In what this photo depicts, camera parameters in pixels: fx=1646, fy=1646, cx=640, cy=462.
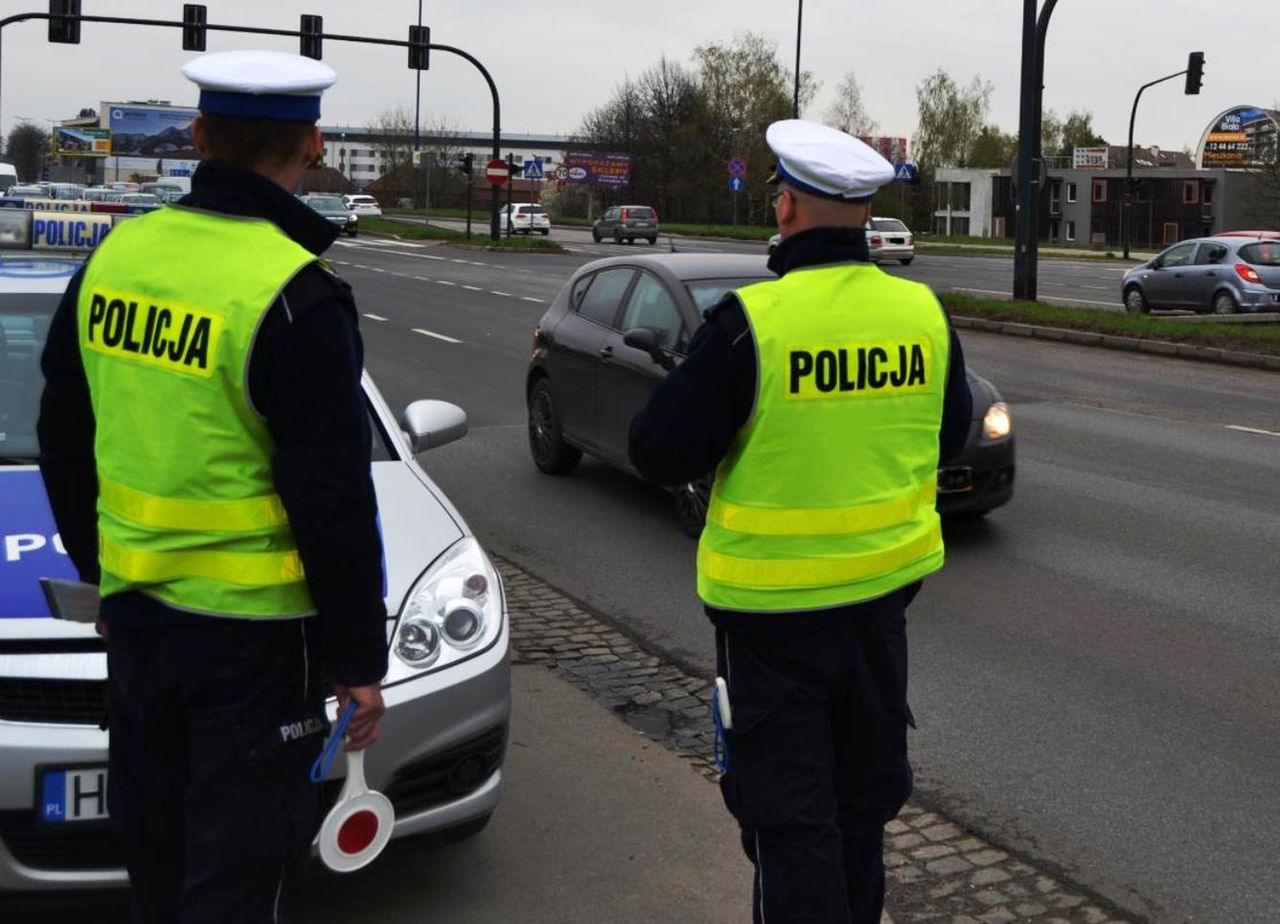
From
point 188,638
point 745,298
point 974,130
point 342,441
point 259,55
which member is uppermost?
point 974,130

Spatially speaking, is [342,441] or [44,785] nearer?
[342,441]

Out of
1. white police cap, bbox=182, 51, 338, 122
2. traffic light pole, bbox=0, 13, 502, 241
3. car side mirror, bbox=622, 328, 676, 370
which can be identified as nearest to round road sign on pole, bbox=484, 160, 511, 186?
traffic light pole, bbox=0, 13, 502, 241

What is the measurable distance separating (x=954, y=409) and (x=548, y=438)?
24.7 ft

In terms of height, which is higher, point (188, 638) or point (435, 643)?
point (188, 638)

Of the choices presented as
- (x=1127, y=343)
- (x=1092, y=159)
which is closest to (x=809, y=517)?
(x=1127, y=343)

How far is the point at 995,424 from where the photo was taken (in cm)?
885

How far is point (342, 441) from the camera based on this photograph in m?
2.61

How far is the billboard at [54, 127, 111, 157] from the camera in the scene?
103 meters

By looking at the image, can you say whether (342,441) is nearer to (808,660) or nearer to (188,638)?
(188,638)

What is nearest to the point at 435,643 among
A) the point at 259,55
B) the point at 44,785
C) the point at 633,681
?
the point at 44,785

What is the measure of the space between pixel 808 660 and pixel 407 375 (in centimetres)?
1374

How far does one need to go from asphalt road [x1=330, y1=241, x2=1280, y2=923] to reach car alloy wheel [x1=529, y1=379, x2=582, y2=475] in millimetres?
99

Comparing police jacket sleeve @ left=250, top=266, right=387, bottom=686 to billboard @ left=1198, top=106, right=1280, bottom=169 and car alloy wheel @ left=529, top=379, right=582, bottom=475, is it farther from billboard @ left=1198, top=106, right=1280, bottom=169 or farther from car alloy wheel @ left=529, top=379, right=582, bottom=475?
billboard @ left=1198, top=106, right=1280, bottom=169

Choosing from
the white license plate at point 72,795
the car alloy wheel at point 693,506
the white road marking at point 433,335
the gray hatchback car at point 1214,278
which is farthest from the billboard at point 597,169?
the white license plate at point 72,795
